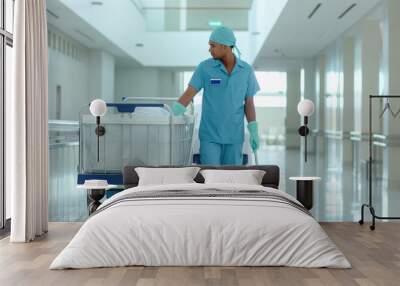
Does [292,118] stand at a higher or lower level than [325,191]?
higher

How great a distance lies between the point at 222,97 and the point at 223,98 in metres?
0.01

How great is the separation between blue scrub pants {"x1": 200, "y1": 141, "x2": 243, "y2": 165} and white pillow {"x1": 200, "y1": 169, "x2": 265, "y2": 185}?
1.36 feet

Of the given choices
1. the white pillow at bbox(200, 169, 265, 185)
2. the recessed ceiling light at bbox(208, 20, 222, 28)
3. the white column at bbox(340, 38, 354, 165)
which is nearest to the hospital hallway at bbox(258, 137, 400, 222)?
the white column at bbox(340, 38, 354, 165)

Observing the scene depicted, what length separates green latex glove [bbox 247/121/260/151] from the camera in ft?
20.8

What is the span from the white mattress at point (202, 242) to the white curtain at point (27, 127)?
1171 mm

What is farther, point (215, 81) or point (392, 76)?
point (392, 76)

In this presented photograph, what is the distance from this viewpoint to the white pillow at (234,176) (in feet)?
18.5

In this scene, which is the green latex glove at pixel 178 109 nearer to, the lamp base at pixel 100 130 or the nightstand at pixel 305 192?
the lamp base at pixel 100 130

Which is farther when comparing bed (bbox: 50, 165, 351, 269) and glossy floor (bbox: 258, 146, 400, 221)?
glossy floor (bbox: 258, 146, 400, 221)

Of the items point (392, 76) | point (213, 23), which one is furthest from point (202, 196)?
point (213, 23)

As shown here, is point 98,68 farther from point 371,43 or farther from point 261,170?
point 261,170

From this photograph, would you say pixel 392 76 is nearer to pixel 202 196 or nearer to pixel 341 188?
pixel 341 188

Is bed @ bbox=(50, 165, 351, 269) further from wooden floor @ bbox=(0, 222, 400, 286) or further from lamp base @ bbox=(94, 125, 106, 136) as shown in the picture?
lamp base @ bbox=(94, 125, 106, 136)

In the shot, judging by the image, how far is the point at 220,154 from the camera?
6.27 meters
